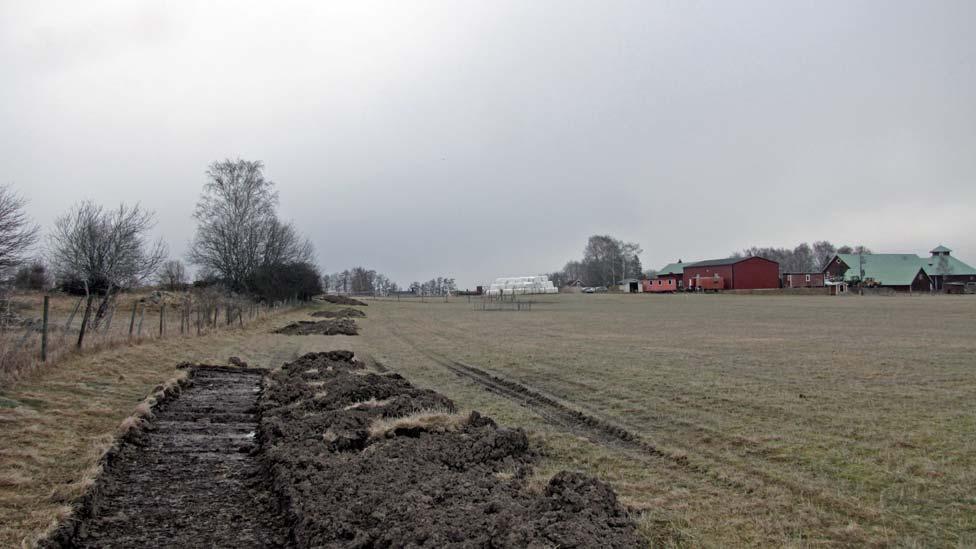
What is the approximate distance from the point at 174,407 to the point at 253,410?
143cm

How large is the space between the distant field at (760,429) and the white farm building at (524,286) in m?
88.1

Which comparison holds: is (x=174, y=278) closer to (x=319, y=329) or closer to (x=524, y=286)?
(x=319, y=329)

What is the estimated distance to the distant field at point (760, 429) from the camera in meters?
5.28

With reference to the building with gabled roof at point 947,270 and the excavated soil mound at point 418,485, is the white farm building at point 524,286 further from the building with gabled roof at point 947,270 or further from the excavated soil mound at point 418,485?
the excavated soil mound at point 418,485

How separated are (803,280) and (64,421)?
368ft

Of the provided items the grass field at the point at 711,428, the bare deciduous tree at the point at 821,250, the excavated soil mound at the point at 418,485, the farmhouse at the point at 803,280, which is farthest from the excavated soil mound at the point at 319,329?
the bare deciduous tree at the point at 821,250

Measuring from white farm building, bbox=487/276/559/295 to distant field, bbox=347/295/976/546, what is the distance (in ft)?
289

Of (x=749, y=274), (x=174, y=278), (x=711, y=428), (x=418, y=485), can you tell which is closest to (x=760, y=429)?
(x=711, y=428)

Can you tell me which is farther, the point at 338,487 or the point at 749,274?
the point at 749,274

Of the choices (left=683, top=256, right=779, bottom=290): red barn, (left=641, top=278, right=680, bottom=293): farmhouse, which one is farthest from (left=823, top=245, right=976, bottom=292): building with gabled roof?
(left=641, top=278, right=680, bottom=293): farmhouse

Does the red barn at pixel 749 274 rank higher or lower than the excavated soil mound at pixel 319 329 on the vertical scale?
higher

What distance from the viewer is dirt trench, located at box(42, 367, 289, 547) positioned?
5.34 meters

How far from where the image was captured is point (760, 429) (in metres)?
8.55

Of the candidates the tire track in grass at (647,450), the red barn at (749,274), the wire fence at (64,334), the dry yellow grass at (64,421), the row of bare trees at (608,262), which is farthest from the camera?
the row of bare trees at (608,262)
